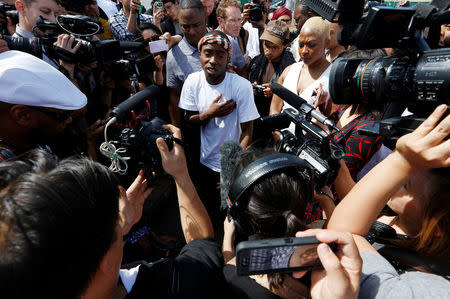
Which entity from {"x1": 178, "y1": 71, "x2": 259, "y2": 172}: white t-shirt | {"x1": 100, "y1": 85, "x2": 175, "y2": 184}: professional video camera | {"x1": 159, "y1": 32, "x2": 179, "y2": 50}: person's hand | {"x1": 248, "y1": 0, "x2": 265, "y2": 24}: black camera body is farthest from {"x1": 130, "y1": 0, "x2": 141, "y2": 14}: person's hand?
{"x1": 100, "y1": 85, "x2": 175, "y2": 184}: professional video camera

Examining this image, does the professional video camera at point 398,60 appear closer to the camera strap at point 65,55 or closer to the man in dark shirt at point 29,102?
the man in dark shirt at point 29,102

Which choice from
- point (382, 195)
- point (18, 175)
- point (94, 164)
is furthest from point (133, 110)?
point (382, 195)

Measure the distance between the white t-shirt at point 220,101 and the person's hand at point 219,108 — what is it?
0.22 feet

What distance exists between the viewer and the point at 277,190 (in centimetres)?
95

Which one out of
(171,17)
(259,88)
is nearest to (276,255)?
(259,88)

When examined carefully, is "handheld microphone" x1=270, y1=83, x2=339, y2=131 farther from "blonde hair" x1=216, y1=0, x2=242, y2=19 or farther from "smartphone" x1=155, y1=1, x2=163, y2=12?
"smartphone" x1=155, y1=1, x2=163, y2=12

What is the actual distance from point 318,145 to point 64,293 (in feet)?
3.45

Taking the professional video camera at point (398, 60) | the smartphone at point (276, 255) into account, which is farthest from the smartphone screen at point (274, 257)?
the professional video camera at point (398, 60)

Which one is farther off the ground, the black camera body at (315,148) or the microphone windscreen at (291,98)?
the microphone windscreen at (291,98)

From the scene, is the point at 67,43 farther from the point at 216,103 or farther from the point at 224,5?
the point at 224,5

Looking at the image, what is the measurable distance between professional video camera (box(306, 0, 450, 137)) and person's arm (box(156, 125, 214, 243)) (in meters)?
0.84

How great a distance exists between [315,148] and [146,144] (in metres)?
0.80

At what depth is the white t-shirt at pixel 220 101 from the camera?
256 cm

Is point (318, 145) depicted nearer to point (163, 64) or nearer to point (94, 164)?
point (94, 164)
